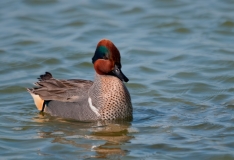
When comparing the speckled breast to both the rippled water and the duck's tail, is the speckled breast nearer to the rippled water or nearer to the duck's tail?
the rippled water

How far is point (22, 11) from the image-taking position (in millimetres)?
16062

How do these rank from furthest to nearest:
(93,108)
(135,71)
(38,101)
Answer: (135,71)
(38,101)
(93,108)

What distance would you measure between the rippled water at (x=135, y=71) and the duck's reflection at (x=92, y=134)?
14 mm

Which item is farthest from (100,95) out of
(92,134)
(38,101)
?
(38,101)

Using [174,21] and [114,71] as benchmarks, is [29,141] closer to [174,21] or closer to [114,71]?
[114,71]

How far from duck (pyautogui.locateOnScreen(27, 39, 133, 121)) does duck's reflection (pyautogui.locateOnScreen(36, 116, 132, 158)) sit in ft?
0.45

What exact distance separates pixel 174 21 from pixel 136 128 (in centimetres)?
588

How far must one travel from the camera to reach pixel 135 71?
1246 centimetres

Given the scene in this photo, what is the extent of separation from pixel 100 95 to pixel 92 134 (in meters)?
0.80

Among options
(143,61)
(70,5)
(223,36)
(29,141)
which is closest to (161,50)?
(143,61)

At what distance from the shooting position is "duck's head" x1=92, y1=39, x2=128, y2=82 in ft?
31.3

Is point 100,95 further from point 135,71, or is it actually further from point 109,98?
point 135,71

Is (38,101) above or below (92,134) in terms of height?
above

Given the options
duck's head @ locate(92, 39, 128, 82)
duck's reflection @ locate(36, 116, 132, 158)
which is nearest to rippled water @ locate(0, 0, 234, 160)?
duck's reflection @ locate(36, 116, 132, 158)
